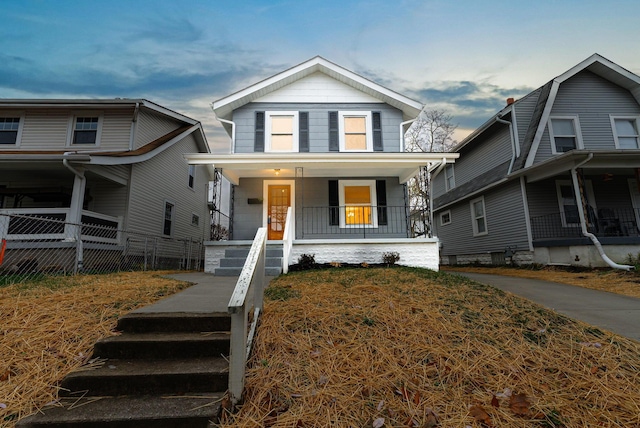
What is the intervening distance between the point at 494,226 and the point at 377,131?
6.94m

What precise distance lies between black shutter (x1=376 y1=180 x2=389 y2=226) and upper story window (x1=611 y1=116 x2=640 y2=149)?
32.2 ft

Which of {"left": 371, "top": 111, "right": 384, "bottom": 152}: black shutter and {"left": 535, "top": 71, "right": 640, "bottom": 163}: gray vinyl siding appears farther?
{"left": 535, "top": 71, "right": 640, "bottom": 163}: gray vinyl siding

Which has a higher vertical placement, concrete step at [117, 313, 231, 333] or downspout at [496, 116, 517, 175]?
downspout at [496, 116, 517, 175]

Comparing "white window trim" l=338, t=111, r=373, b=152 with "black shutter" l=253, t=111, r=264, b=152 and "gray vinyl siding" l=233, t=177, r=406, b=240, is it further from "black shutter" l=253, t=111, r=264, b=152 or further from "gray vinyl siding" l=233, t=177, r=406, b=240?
"black shutter" l=253, t=111, r=264, b=152

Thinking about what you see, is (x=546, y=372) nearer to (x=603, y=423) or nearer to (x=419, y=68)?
(x=603, y=423)

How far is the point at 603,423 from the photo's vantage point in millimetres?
1863

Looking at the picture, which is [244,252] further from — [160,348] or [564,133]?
[564,133]

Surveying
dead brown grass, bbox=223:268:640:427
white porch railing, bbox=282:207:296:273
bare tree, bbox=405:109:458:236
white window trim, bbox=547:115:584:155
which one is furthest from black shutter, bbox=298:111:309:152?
bare tree, bbox=405:109:458:236

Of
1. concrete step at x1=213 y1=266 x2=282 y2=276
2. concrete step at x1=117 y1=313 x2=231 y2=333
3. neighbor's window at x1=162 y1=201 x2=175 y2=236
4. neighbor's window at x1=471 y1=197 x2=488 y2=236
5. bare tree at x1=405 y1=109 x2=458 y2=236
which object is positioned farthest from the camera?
bare tree at x1=405 y1=109 x2=458 y2=236

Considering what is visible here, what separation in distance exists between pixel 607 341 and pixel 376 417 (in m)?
2.67

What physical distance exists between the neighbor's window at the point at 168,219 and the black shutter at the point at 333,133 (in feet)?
26.6

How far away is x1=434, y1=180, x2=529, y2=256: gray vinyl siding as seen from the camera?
11641mm

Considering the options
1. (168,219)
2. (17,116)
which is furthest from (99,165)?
(17,116)

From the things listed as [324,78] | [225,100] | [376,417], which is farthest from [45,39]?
[376,417]
